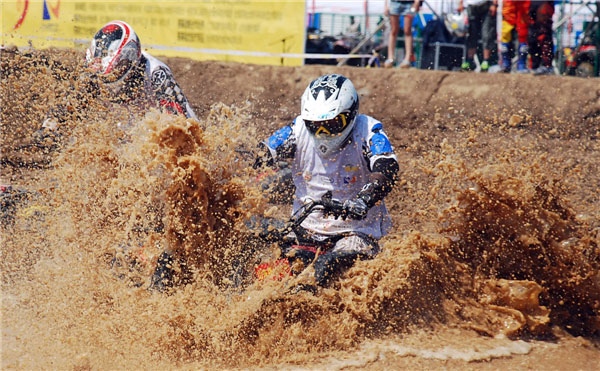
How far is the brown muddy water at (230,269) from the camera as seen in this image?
4.61m

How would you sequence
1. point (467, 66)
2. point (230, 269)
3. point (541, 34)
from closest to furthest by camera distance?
1. point (230, 269)
2. point (541, 34)
3. point (467, 66)

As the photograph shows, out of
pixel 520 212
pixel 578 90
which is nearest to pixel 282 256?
pixel 520 212

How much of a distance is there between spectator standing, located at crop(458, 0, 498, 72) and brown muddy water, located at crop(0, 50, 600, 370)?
6855 millimetres

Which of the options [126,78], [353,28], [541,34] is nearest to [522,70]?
[541,34]

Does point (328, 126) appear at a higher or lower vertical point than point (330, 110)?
lower

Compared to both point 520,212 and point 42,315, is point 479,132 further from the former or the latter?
point 42,315

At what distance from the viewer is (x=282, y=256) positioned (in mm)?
5047

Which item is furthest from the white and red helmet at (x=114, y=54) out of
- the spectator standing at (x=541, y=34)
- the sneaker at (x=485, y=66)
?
the sneaker at (x=485, y=66)

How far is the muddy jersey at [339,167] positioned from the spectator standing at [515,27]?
610cm

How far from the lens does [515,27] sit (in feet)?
35.0

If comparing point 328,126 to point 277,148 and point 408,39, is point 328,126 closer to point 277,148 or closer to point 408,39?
point 277,148

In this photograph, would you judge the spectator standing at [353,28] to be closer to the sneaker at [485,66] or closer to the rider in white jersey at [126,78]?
the sneaker at [485,66]

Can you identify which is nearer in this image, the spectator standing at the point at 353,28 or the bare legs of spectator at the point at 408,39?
the bare legs of spectator at the point at 408,39

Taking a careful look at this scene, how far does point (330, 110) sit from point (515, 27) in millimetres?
6745
